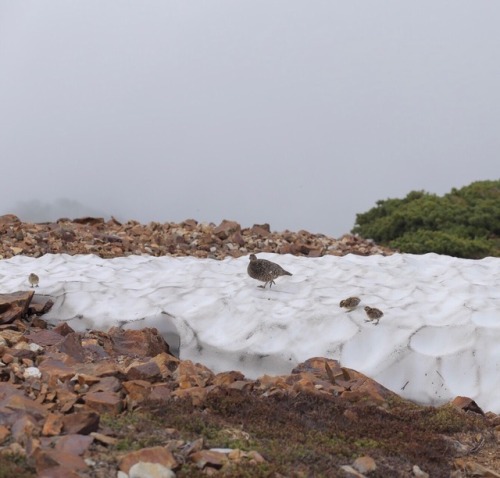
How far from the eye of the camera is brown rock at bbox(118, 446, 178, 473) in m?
4.46

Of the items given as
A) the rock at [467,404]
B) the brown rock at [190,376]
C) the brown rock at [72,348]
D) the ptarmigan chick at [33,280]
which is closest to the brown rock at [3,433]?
the brown rock at [190,376]

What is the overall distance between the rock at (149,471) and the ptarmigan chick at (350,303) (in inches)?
189

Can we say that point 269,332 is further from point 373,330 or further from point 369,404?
point 369,404

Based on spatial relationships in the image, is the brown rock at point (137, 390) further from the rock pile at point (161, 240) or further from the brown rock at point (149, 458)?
the rock pile at point (161, 240)

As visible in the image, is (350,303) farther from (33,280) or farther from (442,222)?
(442,222)

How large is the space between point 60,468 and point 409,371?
14.8 feet

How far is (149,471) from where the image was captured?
4.39 meters

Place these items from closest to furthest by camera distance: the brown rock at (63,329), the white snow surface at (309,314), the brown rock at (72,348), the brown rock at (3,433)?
the brown rock at (3,433)
the brown rock at (72,348)
the white snow surface at (309,314)
the brown rock at (63,329)

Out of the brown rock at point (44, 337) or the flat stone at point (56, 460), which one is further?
the brown rock at point (44, 337)

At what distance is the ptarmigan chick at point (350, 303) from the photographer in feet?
29.2

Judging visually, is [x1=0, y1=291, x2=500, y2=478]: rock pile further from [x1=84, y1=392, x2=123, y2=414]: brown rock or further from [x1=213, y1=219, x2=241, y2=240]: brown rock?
[x1=213, y1=219, x2=241, y2=240]: brown rock

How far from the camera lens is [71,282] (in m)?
10.0

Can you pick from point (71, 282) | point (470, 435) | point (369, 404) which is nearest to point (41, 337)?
point (71, 282)

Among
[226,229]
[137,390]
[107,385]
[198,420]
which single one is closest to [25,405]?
[107,385]
